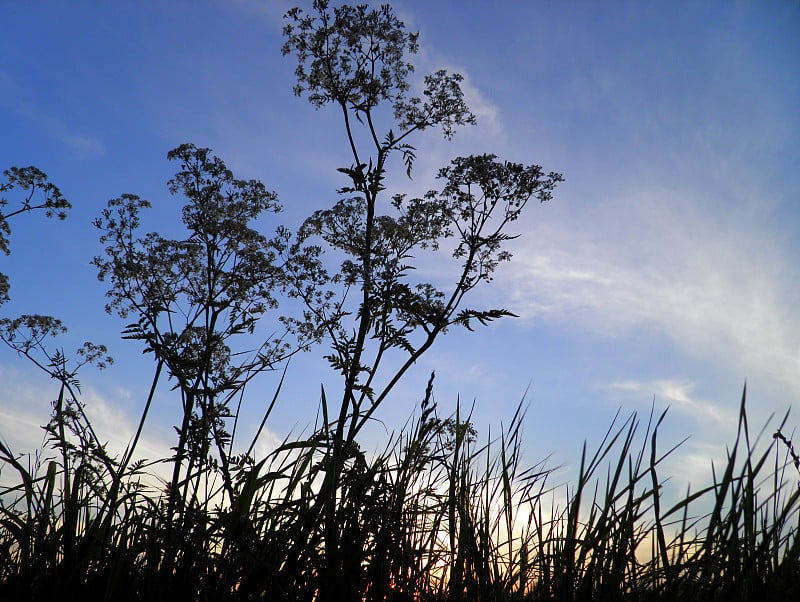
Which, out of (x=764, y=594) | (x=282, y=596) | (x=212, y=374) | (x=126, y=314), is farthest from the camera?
(x=126, y=314)

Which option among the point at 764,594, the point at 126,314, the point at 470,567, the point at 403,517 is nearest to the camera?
the point at 764,594

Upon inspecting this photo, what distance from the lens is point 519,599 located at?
2.83 meters

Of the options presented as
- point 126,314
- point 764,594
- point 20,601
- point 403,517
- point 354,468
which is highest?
point 126,314

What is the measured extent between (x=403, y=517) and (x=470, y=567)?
1.26 ft

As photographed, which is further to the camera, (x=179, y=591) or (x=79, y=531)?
(x=79, y=531)

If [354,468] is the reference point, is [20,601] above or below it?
below

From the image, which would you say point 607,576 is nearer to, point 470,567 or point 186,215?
point 470,567

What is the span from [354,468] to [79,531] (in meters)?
1.36

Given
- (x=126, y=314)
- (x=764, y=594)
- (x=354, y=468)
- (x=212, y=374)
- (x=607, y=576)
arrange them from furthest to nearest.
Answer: (x=126, y=314)
(x=212, y=374)
(x=354, y=468)
(x=607, y=576)
(x=764, y=594)

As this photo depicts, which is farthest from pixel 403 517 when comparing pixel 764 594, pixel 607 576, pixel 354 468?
pixel 764 594

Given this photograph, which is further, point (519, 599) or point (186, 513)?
point (186, 513)

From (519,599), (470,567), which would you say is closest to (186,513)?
(470,567)

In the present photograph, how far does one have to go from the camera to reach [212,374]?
21.8 ft

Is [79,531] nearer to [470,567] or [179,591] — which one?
[179,591]
